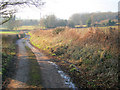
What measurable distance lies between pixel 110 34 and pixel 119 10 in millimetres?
2343

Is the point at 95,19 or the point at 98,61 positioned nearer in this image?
the point at 98,61

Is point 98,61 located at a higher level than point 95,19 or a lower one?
lower

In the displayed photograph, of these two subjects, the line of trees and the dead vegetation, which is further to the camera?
the line of trees

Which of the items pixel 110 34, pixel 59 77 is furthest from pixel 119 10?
pixel 59 77

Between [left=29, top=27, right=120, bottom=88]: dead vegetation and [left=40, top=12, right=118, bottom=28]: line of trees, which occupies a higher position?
[left=40, top=12, right=118, bottom=28]: line of trees

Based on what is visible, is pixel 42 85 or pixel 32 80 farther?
pixel 32 80

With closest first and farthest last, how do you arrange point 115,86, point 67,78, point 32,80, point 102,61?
1. point 115,86
2. point 32,80
3. point 67,78
4. point 102,61

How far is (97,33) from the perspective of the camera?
12.2m

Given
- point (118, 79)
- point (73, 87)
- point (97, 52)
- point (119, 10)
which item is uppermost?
point (119, 10)

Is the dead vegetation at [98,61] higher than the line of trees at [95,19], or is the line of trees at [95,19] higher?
the line of trees at [95,19]

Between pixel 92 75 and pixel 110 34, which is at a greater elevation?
pixel 110 34

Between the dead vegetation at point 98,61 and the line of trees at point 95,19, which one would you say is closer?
the dead vegetation at point 98,61

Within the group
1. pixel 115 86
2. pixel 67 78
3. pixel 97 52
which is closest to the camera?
pixel 115 86

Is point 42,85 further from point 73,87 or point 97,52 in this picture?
point 97,52
